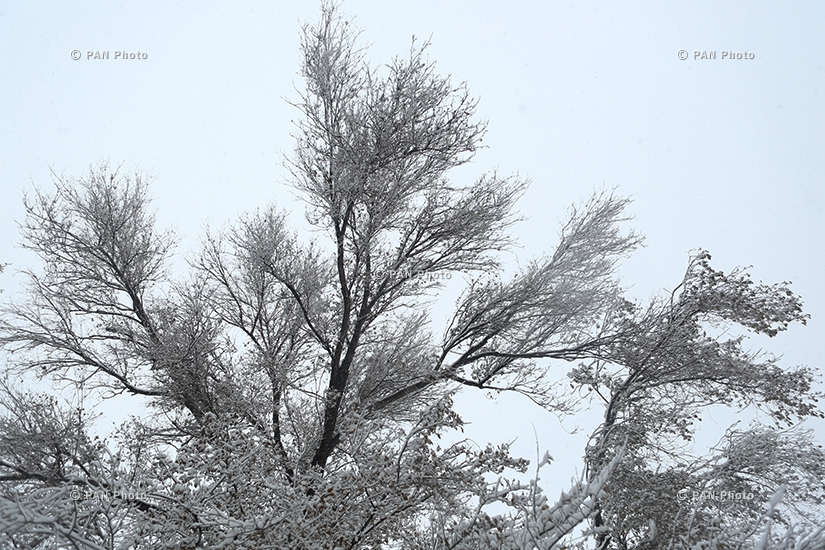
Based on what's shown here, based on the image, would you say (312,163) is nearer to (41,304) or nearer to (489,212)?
(489,212)

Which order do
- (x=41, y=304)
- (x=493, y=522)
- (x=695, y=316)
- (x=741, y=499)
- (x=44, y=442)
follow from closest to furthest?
(x=493, y=522)
(x=741, y=499)
(x=44, y=442)
(x=695, y=316)
(x=41, y=304)

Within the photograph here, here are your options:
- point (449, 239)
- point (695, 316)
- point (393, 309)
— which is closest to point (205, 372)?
point (393, 309)

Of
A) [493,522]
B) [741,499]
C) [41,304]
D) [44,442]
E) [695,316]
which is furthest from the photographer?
[41,304]

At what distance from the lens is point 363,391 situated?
35.7 feet

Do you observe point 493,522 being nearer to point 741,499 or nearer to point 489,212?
point 741,499

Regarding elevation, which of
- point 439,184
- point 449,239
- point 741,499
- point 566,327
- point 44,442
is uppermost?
point 439,184

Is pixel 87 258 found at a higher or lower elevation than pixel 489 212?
higher

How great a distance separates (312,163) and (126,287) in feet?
14.3

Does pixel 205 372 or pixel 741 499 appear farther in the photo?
pixel 205 372

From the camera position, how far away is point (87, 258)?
11.2 m

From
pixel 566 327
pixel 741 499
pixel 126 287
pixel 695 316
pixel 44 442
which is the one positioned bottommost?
pixel 741 499

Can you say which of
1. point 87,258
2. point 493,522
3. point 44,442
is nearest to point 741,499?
point 493,522

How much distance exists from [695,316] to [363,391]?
5916mm

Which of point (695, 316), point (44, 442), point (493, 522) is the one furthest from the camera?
point (695, 316)
